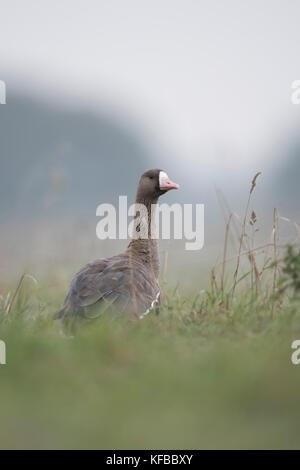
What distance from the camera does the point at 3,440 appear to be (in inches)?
138

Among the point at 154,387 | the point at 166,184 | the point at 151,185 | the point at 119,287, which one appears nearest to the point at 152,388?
the point at 154,387

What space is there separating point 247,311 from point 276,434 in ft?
9.01

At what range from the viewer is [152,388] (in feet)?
13.4

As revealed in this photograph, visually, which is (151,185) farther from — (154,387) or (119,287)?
(154,387)

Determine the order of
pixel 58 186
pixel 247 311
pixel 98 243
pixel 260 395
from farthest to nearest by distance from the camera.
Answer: pixel 98 243 → pixel 58 186 → pixel 247 311 → pixel 260 395

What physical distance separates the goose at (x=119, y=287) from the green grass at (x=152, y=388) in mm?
808

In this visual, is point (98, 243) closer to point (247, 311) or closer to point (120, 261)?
point (120, 261)

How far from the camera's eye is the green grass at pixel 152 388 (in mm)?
3506

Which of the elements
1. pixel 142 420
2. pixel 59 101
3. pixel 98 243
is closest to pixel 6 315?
pixel 142 420

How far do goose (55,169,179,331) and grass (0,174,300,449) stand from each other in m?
0.74

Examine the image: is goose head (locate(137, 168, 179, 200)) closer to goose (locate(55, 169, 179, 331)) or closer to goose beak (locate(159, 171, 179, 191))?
goose beak (locate(159, 171, 179, 191))

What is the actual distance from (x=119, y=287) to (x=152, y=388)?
274cm

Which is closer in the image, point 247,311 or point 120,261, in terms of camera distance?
point 247,311
